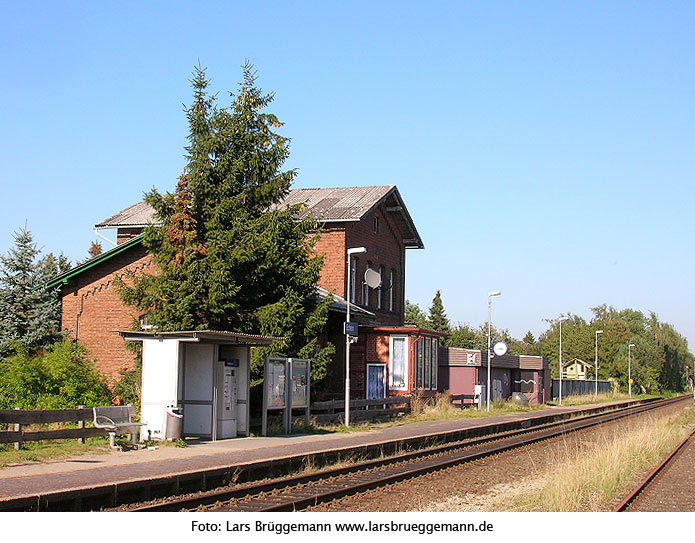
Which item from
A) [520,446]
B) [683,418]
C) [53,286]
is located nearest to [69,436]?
[520,446]

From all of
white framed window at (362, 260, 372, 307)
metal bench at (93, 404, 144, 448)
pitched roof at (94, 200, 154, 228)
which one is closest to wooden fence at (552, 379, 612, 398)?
white framed window at (362, 260, 372, 307)

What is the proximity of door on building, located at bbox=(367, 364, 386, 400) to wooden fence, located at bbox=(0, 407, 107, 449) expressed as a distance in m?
15.8

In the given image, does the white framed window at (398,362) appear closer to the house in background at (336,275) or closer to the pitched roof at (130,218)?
the house in background at (336,275)

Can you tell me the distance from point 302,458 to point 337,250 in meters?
19.7

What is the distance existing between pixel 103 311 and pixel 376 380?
33.7 feet

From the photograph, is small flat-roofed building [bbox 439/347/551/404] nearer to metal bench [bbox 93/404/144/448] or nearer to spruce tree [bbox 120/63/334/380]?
spruce tree [bbox 120/63/334/380]

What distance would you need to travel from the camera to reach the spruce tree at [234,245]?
21.6m

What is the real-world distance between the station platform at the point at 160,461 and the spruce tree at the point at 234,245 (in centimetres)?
389

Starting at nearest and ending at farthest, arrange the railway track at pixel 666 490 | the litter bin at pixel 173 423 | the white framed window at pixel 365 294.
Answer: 1. the railway track at pixel 666 490
2. the litter bin at pixel 173 423
3. the white framed window at pixel 365 294

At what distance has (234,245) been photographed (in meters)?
22.3

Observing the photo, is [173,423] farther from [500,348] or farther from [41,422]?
[500,348]

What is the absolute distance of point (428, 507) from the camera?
1128cm

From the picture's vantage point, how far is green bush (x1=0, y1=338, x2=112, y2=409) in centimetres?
2022

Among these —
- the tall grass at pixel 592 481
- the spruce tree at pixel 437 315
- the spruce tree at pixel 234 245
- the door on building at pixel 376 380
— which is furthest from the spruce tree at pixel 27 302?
the spruce tree at pixel 437 315
